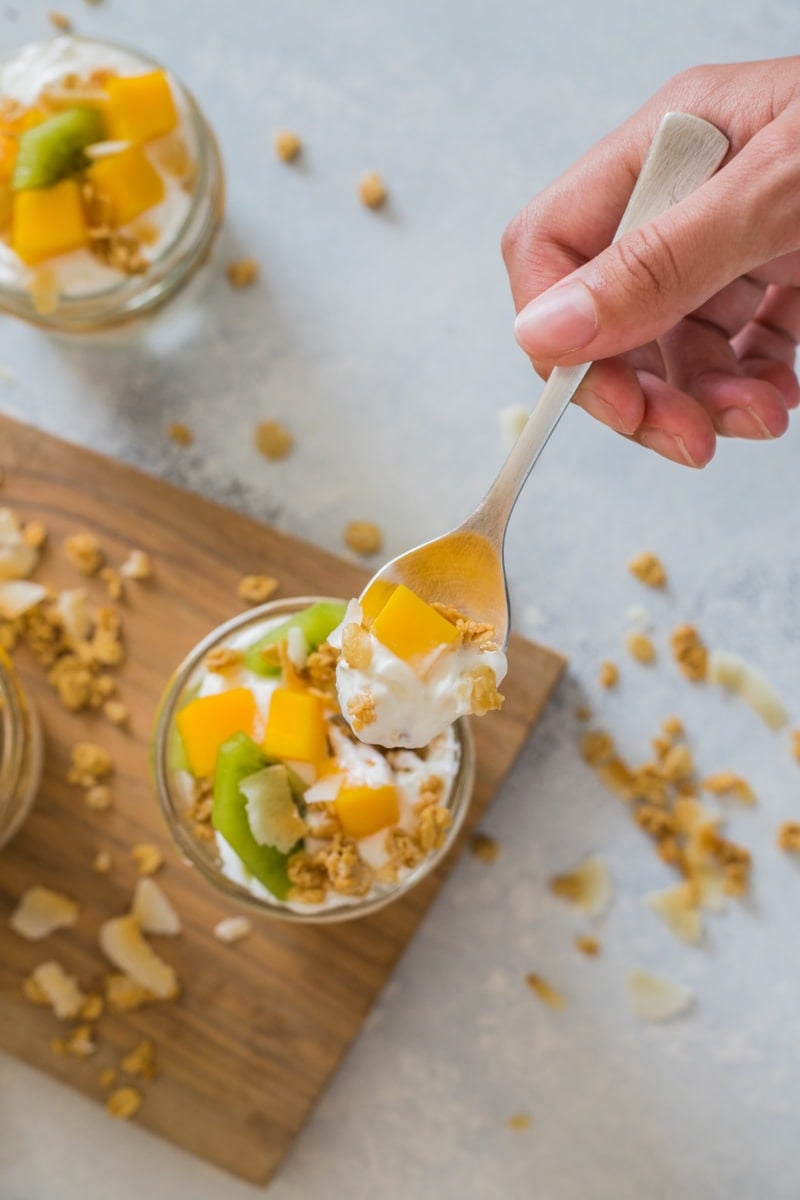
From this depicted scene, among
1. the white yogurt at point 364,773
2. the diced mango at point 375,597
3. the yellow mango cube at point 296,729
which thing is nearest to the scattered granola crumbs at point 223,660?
the white yogurt at point 364,773

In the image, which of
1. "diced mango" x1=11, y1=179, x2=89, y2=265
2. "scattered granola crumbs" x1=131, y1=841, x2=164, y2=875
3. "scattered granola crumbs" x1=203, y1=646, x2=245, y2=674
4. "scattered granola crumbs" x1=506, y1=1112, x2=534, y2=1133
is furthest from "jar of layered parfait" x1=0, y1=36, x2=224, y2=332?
"scattered granola crumbs" x1=506, y1=1112, x2=534, y2=1133

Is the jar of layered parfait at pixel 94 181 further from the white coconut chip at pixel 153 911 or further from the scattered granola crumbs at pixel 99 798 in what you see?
the white coconut chip at pixel 153 911

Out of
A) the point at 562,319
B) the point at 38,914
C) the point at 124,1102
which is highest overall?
the point at 562,319

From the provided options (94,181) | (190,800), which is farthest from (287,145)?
(190,800)

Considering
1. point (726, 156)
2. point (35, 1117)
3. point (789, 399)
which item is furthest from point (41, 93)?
point (35, 1117)

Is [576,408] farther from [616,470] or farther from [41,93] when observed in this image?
[41,93]

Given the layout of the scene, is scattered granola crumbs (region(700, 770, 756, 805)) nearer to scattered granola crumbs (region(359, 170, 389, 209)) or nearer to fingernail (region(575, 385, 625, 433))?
fingernail (region(575, 385, 625, 433))

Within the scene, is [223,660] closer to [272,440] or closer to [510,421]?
[272,440]
